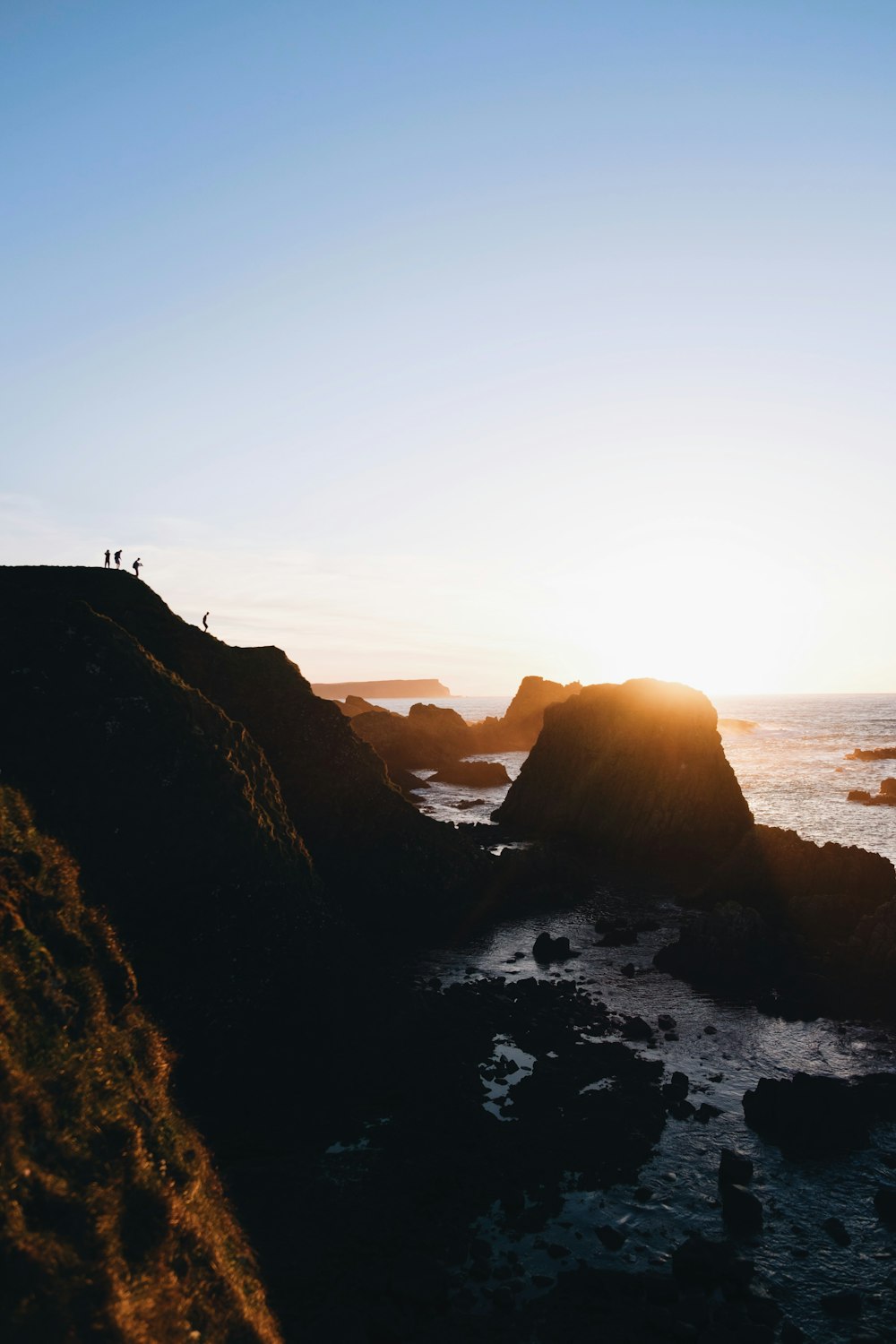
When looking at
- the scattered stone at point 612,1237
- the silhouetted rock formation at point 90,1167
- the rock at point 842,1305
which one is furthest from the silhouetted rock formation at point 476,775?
the silhouetted rock formation at point 90,1167

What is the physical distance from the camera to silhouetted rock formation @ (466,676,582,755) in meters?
174

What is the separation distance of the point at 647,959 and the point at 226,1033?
86.1ft

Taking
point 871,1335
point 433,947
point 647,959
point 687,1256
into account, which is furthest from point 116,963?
point 647,959

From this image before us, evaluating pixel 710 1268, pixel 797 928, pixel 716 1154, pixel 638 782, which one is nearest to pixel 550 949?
pixel 797 928

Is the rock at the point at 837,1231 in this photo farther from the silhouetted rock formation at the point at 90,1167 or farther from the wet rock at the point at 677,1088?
the silhouetted rock formation at the point at 90,1167

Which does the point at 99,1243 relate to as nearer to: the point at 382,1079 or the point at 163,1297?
the point at 163,1297

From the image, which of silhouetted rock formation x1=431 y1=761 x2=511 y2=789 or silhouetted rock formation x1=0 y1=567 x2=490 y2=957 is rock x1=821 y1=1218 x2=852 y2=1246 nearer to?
silhouetted rock formation x1=0 y1=567 x2=490 y2=957

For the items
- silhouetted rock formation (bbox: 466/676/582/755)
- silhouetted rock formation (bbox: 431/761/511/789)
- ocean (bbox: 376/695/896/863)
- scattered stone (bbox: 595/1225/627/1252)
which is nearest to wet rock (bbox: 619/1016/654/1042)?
scattered stone (bbox: 595/1225/627/1252)

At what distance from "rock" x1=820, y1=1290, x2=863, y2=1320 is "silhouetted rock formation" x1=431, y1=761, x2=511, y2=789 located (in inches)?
3820

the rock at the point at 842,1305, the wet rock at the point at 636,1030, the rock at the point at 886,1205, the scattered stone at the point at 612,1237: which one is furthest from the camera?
the wet rock at the point at 636,1030

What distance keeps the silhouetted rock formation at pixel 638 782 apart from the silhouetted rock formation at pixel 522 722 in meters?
88.2

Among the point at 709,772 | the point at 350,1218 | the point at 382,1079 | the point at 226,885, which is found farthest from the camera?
the point at 709,772

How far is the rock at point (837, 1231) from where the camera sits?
21891 millimetres

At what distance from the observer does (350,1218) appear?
22.5 m
